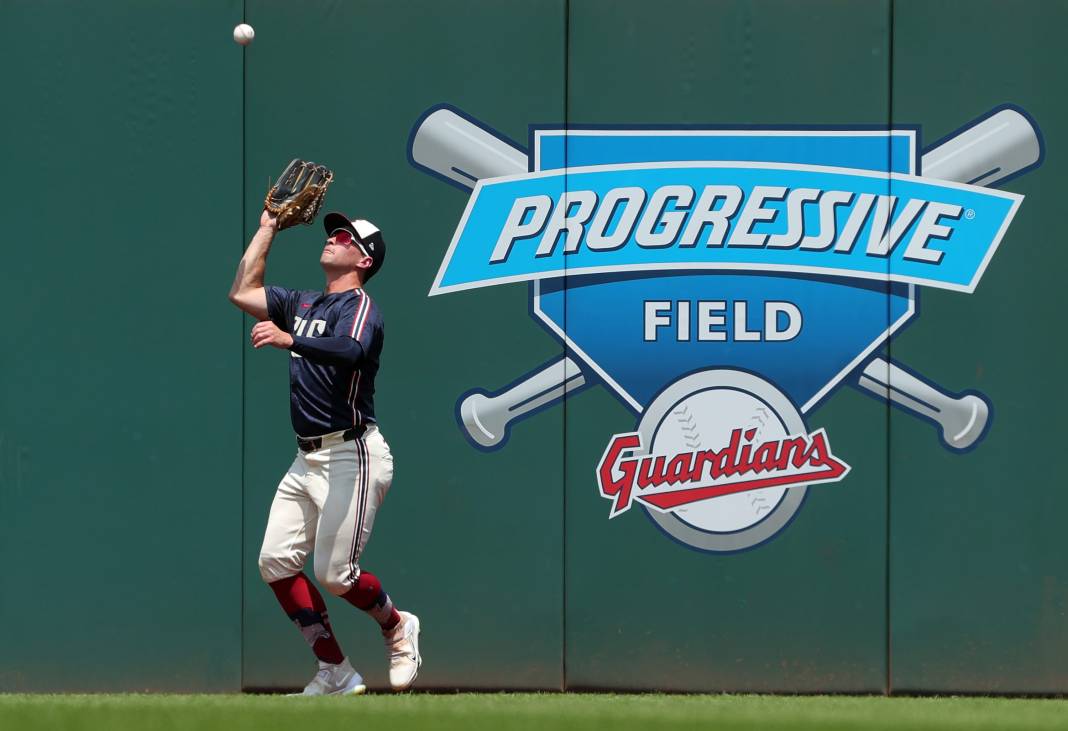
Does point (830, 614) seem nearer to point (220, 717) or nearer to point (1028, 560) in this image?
point (1028, 560)

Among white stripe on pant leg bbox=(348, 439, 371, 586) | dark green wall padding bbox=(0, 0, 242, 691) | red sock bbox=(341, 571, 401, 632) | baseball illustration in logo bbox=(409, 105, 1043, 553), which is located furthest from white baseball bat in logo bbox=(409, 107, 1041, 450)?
dark green wall padding bbox=(0, 0, 242, 691)

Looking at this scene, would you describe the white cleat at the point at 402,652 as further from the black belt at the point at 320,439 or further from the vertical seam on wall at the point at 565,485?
the black belt at the point at 320,439

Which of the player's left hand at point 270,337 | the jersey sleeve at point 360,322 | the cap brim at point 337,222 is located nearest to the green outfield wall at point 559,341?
the cap brim at point 337,222

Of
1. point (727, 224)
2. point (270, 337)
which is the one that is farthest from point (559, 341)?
point (270, 337)

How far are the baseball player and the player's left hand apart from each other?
0.27m

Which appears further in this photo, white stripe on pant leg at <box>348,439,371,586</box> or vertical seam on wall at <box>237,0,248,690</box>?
vertical seam on wall at <box>237,0,248,690</box>

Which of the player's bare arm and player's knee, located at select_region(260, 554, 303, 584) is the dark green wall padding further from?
player's knee, located at select_region(260, 554, 303, 584)

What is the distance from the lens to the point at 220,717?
5.24 meters

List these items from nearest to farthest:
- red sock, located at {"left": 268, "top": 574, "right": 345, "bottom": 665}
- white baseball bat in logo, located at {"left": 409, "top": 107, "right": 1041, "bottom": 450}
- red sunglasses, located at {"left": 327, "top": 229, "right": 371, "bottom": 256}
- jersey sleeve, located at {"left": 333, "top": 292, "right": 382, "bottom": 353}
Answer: jersey sleeve, located at {"left": 333, "top": 292, "right": 382, "bottom": 353} → red sock, located at {"left": 268, "top": 574, "right": 345, "bottom": 665} → red sunglasses, located at {"left": 327, "top": 229, "right": 371, "bottom": 256} → white baseball bat in logo, located at {"left": 409, "top": 107, "right": 1041, "bottom": 450}

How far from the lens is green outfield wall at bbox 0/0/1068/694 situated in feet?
18.6

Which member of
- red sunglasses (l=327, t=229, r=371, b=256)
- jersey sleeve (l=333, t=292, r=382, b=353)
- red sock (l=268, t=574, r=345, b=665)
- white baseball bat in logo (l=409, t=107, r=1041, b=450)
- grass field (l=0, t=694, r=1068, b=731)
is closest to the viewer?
grass field (l=0, t=694, r=1068, b=731)

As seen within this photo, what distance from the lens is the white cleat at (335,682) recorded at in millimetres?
5512

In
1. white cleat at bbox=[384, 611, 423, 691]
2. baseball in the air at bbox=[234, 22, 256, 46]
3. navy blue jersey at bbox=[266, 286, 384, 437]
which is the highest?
baseball in the air at bbox=[234, 22, 256, 46]

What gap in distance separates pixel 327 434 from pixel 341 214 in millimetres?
895
